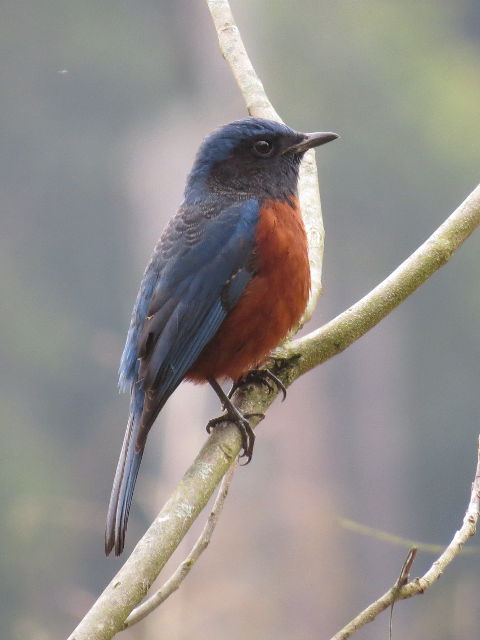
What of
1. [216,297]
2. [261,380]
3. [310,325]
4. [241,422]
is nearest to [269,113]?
[216,297]

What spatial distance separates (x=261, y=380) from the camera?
116 inches

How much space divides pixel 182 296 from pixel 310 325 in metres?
5.29

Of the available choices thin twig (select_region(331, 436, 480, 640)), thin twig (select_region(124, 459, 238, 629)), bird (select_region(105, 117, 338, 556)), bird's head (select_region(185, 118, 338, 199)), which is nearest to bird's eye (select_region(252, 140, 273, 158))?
bird's head (select_region(185, 118, 338, 199))

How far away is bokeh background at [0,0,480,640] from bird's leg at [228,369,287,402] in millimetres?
4300

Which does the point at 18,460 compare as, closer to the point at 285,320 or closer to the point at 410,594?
the point at 285,320

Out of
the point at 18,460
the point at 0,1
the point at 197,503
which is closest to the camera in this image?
the point at 197,503

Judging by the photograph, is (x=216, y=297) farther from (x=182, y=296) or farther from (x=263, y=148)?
(x=263, y=148)

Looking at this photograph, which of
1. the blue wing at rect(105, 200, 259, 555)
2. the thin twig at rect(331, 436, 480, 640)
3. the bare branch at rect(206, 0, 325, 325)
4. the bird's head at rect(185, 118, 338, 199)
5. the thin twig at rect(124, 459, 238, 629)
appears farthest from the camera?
the bare branch at rect(206, 0, 325, 325)

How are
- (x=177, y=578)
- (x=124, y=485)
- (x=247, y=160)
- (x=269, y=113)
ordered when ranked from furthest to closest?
1. (x=269, y=113)
2. (x=247, y=160)
3. (x=124, y=485)
4. (x=177, y=578)

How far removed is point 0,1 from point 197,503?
8848mm

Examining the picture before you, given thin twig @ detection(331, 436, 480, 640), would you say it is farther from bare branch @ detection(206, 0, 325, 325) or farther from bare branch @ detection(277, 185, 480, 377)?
bare branch @ detection(206, 0, 325, 325)

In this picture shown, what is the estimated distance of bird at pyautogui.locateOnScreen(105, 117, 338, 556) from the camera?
284 cm

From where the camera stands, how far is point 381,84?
9.32 meters

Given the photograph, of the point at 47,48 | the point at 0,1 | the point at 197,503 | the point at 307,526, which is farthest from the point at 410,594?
the point at 0,1
